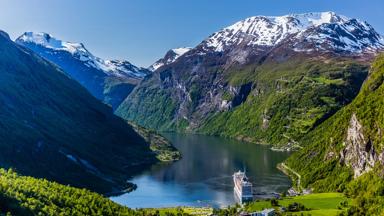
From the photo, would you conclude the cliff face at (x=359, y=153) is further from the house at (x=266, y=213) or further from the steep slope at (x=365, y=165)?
the house at (x=266, y=213)

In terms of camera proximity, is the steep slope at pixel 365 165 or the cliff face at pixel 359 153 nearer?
the steep slope at pixel 365 165

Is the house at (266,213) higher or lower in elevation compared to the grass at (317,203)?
lower

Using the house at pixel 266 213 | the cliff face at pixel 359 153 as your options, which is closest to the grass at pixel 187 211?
the house at pixel 266 213

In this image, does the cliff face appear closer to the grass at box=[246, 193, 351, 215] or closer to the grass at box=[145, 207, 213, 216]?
the grass at box=[246, 193, 351, 215]

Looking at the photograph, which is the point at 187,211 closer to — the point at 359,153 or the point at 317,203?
the point at 317,203

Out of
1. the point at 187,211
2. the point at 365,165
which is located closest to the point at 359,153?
the point at 365,165

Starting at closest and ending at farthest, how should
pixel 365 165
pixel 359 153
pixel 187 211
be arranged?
pixel 187 211 < pixel 365 165 < pixel 359 153

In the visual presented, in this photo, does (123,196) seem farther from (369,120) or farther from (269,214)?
(369,120)

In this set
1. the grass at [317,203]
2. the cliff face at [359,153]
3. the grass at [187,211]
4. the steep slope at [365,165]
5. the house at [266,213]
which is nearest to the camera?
the house at [266,213]

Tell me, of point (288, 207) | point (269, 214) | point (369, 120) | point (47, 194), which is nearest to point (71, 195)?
point (47, 194)
